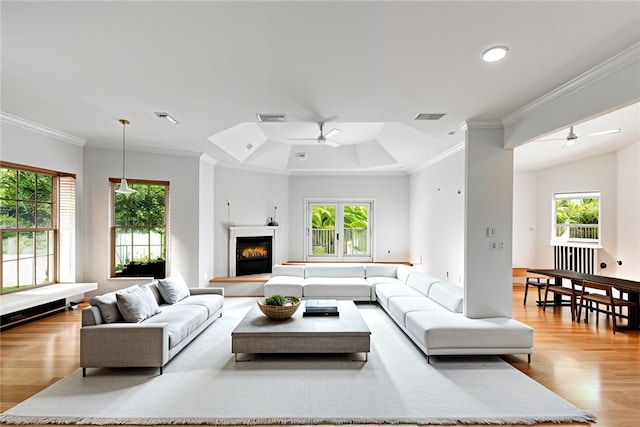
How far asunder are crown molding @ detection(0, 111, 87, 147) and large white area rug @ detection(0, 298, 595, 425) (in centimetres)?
351

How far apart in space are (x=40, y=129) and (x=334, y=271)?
18.0ft

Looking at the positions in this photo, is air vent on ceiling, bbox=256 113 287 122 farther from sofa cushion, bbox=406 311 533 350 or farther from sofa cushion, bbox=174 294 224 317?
sofa cushion, bbox=406 311 533 350

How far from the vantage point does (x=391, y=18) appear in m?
2.15

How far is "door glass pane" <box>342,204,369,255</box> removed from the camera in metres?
8.68

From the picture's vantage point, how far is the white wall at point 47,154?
4.62 meters

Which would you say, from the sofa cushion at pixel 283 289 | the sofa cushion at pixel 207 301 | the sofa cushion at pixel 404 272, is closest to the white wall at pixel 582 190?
the sofa cushion at pixel 404 272

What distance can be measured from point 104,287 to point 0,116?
10.2 feet

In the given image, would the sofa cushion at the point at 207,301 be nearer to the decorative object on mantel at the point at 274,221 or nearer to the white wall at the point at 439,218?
the decorative object on mantel at the point at 274,221

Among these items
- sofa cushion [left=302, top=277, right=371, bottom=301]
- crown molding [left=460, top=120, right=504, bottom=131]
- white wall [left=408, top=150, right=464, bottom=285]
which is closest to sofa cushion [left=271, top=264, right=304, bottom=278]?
sofa cushion [left=302, top=277, right=371, bottom=301]

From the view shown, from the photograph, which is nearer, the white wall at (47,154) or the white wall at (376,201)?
the white wall at (47,154)

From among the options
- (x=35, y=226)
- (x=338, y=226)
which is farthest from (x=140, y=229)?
(x=338, y=226)

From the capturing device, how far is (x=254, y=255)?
7891 mm

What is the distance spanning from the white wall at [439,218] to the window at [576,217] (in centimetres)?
321

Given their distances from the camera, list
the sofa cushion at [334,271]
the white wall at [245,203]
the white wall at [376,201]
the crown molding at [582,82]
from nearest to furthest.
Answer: the crown molding at [582,82] < the sofa cushion at [334,271] < the white wall at [245,203] < the white wall at [376,201]
